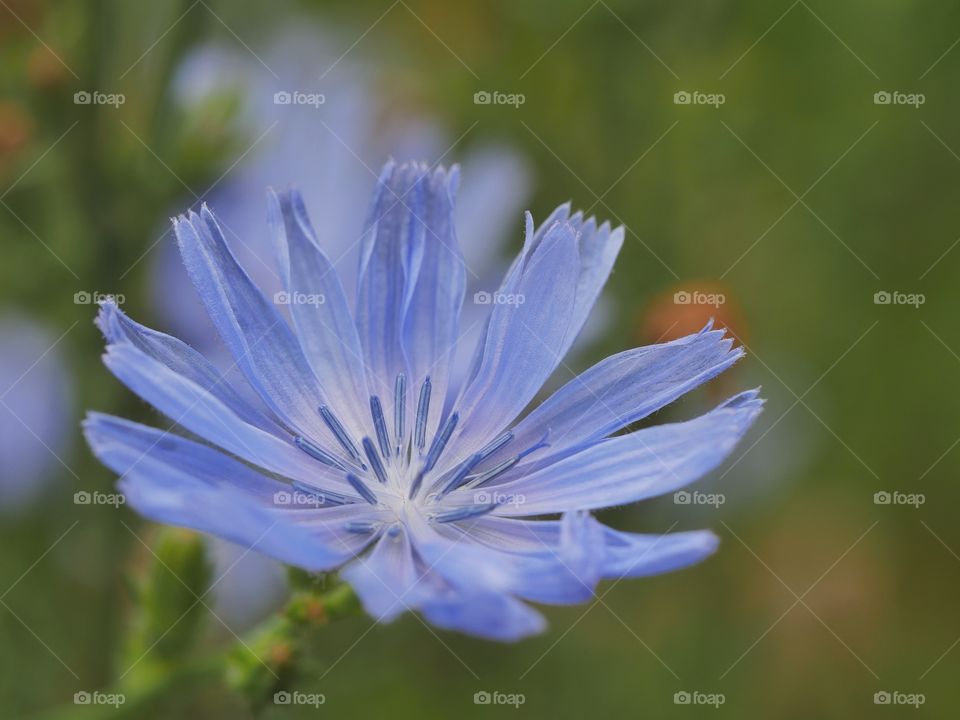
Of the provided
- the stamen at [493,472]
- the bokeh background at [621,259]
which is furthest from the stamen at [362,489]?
the bokeh background at [621,259]

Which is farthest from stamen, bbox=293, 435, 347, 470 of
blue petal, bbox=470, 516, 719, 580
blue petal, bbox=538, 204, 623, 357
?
blue petal, bbox=538, 204, 623, 357

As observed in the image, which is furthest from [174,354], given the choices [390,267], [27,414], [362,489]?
[27,414]

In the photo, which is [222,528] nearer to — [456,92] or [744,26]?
[456,92]

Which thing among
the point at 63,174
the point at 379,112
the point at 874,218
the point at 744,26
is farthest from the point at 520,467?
the point at 874,218

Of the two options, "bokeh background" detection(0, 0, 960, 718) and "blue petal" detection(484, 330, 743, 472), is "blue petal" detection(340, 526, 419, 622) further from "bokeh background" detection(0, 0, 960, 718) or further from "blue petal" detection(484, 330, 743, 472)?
"bokeh background" detection(0, 0, 960, 718)

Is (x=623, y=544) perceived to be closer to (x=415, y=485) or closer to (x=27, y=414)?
(x=415, y=485)
